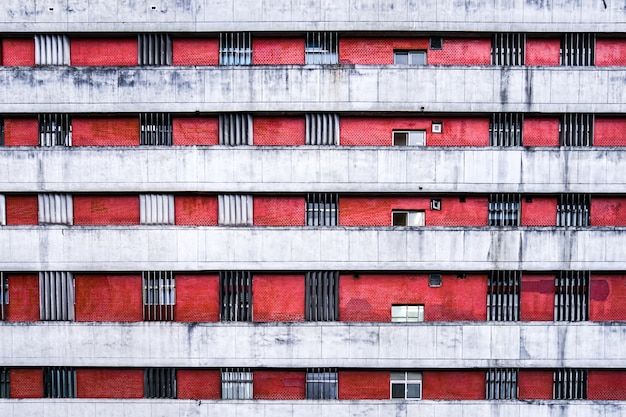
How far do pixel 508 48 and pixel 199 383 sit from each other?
39.5 ft

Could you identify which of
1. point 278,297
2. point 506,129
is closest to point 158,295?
point 278,297

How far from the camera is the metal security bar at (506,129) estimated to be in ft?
34.2

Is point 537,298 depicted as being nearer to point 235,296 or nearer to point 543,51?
point 543,51

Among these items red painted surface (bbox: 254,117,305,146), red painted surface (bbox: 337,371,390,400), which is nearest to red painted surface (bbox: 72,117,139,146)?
red painted surface (bbox: 254,117,305,146)

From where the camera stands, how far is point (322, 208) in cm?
1048

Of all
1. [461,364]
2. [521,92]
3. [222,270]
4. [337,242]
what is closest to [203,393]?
[222,270]

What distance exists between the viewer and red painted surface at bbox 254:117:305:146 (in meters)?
10.5

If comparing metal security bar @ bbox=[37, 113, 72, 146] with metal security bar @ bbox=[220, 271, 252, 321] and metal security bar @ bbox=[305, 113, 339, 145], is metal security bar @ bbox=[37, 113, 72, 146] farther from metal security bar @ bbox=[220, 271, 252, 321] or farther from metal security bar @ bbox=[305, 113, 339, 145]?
metal security bar @ bbox=[305, 113, 339, 145]

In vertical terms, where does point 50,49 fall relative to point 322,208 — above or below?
above

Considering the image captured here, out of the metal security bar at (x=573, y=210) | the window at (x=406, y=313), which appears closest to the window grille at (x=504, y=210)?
the metal security bar at (x=573, y=210)

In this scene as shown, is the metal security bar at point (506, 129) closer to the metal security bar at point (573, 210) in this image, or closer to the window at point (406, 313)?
the metal security bar at point (573, 210)

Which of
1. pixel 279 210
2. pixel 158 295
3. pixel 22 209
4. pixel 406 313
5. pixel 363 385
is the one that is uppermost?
pixel 22 209

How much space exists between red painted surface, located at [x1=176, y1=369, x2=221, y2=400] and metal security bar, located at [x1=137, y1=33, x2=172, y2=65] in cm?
822

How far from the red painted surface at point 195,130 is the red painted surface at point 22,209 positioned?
410 centimetres
